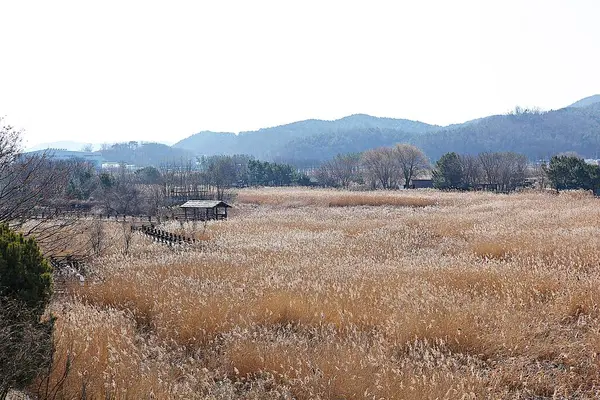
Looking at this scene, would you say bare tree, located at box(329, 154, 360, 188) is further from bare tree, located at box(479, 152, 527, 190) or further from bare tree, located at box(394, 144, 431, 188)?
bare tree, located at box(479, 152, 527, 190)

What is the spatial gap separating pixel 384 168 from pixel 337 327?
71.9 meters

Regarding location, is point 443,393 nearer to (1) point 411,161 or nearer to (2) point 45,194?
(2) point 45,194

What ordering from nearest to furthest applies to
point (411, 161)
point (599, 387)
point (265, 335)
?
point (599, 387), point (265, 335), point (411, 161)

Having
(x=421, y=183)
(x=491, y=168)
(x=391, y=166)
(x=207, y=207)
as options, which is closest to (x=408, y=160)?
(x=391, y=166)

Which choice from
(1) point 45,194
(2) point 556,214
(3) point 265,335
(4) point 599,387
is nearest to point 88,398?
(3) point 265,335

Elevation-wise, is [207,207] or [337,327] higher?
[207,207]

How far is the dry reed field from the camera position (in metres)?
5.32

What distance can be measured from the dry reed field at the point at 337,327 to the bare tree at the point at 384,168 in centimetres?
6440

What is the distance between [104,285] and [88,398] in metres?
5.86

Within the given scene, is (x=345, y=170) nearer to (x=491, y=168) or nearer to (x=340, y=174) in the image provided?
(x=340, y=174)

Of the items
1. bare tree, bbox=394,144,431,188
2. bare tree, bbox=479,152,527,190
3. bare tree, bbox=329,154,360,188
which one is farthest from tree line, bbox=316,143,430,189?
bare tree, bbox=479,152,527,190

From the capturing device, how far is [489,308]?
7.71 m

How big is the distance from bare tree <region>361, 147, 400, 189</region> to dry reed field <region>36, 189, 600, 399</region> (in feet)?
211

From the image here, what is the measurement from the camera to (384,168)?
77688 mm
